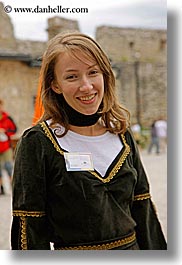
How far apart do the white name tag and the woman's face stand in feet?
0.23

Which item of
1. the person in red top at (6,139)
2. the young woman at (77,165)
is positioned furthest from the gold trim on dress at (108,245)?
the person in red top at (6,139)

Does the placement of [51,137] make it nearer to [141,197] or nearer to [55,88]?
[55,88]

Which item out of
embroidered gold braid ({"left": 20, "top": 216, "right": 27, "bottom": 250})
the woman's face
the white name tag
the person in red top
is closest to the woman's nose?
the woman's face

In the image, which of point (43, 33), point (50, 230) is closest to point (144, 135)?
point (43, 33)

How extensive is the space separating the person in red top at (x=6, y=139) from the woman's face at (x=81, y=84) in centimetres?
84

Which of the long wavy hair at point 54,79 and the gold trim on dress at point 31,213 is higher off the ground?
the long wavy hair at point 54,79

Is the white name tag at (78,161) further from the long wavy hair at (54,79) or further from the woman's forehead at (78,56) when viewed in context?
the woman's forehead at (78,56)

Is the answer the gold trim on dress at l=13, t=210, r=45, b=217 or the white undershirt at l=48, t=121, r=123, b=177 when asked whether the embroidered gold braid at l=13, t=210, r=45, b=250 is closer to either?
the gold trim on dress at l=13, t=210, r=45, b=217

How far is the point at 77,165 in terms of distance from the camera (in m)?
0.84

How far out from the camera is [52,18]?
3.55 ft

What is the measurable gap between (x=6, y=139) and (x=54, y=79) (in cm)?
123

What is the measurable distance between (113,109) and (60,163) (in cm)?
14

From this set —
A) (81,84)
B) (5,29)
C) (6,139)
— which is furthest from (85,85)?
(6,139)

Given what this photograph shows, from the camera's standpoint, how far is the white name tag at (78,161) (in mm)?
837
